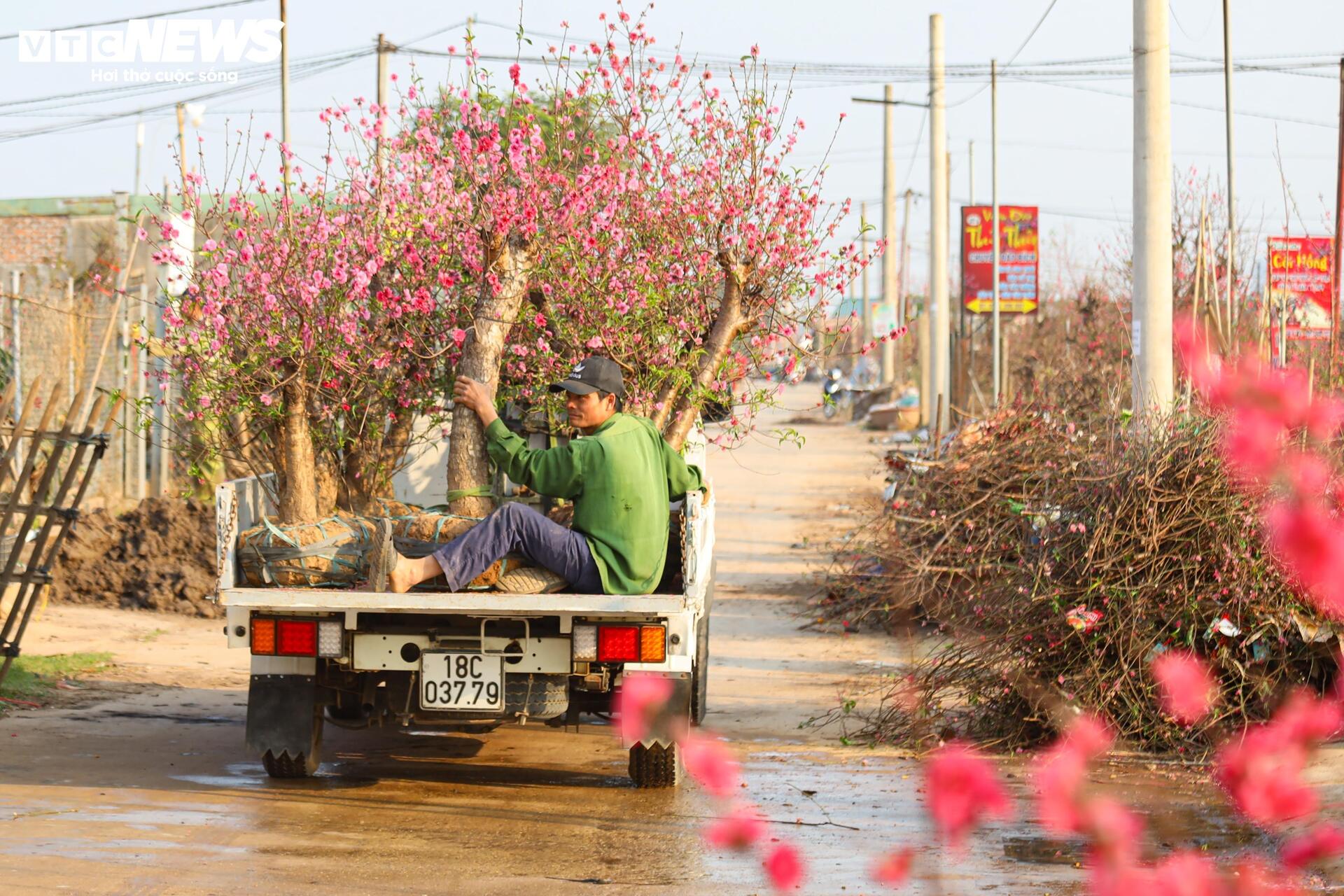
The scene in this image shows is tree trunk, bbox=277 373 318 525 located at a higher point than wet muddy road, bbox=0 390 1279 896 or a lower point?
higher

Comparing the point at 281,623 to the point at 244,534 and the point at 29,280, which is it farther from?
the point at 29,280

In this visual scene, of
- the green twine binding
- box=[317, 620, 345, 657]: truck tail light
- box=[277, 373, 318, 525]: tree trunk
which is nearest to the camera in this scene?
box=[317, 620, 345, 657]: truck tail light

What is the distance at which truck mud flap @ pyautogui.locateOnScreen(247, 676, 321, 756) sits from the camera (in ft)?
23.3

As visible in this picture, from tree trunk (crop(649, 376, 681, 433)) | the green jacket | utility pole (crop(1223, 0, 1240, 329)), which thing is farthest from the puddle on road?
utility pole (crop(1223, 0, 1240, 329))

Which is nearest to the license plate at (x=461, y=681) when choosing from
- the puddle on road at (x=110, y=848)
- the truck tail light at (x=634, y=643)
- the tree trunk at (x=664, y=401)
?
the truck tail light at (x=634, y=643)

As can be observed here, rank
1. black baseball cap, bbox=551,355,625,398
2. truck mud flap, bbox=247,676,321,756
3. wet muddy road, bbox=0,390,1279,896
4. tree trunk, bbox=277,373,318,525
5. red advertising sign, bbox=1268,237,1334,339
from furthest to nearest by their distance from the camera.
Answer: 1. red advertising sign, bbox=1268,237,1334,339
2. tree trunk, bbox=277,373,318,525
3. black baseball cap, bbox=551,355,625,398
4. truck mud flap, bbox=247,676,321,756
5. wet muddy road, bbox=0,390,1279,896

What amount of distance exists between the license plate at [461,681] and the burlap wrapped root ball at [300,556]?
589mm

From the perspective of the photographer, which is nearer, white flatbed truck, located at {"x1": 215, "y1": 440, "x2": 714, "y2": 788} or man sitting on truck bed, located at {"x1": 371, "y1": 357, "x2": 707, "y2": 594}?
white flatbed truck, located at {"x1": 215, "y1": 440, "x2": 714, "y2": 788}

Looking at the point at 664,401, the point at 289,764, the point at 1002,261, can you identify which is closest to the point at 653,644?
the point at 289,764

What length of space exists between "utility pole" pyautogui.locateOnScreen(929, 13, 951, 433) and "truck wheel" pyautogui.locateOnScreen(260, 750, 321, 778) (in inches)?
720

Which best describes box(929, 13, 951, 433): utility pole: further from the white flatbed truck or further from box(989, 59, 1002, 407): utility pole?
the white flatbed truck

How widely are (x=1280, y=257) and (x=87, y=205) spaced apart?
19.3 meters

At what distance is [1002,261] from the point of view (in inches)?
1105

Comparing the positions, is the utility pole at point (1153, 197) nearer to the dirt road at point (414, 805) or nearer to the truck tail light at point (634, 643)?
the dirt road at point (414, 805)
